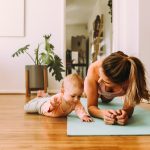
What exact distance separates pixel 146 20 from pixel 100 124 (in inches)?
68.5

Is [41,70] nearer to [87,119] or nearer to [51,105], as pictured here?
[51,105]

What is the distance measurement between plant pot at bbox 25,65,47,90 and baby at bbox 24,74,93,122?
1.84 m

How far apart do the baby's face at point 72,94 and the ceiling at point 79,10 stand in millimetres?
6812

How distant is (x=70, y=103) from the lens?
1.98 meters

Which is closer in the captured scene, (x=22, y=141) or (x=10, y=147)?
(x=10, y=147)

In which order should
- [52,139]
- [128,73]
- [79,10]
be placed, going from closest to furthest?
[52,139] < [128,73] < [79,10]

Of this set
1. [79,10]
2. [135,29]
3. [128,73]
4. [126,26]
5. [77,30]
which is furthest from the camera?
[77,30]

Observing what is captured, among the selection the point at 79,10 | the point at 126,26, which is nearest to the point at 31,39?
the point at 126,26

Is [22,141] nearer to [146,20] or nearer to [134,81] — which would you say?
[134,81]

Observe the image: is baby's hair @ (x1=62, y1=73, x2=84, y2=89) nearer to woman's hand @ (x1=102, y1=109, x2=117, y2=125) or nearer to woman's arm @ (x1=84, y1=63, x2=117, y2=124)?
woman's arm @ (x1=84, y1=63, x2=117, y2=124)

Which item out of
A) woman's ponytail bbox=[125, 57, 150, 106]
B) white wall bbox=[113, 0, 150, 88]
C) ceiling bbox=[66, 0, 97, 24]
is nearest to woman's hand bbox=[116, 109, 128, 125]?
woman's ponytail bbox=[125, 57, 150, 106]

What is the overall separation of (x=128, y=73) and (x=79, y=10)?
334 inches

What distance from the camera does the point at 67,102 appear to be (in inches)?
77.5

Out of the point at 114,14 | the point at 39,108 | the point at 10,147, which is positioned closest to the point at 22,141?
the point at 10,147
